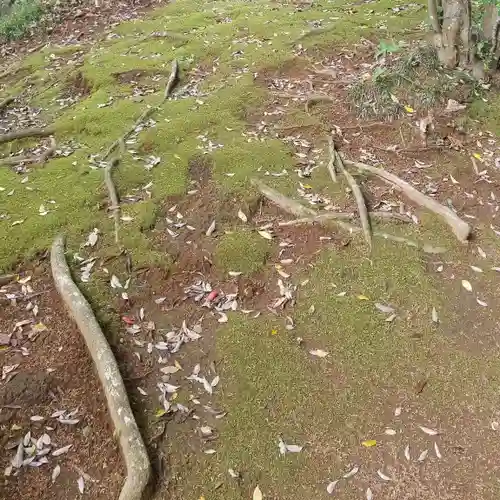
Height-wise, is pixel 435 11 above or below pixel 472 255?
above

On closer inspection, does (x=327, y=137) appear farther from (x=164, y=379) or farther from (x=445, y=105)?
(x=164, y=379)

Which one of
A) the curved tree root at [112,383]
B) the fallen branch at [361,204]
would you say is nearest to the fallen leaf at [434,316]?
the fallen branch at [361,204]

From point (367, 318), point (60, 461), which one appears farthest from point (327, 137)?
point (60, 461)

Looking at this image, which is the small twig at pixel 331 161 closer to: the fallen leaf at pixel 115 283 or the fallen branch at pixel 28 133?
the fallen leaf at pixel 115 283

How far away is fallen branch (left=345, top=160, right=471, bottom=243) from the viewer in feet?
19.2

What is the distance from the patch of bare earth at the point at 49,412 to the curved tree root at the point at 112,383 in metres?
0.14

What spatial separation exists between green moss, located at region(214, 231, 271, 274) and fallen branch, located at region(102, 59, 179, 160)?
9.74 ft

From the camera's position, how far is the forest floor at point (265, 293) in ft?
13.4

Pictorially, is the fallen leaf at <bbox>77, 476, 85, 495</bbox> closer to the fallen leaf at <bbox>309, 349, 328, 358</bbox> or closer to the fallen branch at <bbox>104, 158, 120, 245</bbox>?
the fallen leaf at <bbox>309, 349, 328, 358</bbox>

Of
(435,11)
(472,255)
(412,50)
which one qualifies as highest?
(435,11)

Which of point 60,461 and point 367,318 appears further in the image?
point 367,318

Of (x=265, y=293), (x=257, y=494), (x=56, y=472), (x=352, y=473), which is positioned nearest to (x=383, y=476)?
(x=352, y=473)

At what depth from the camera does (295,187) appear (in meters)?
6.78

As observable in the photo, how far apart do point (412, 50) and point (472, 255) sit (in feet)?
14.4
